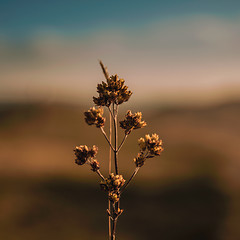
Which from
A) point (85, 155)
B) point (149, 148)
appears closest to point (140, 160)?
point (149, 148)

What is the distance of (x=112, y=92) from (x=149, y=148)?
1.15m

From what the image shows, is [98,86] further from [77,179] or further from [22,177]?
[22,177]

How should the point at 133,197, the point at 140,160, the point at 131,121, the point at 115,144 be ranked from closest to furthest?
the point at 115,144 → the point at 140,160 → the point at 131,121 → the point at 133,197

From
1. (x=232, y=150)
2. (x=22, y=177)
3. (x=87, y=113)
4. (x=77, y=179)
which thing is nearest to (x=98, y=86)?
(x=87, y=113)

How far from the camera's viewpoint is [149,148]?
3938 mm

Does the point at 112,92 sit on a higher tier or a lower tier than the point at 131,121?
higher

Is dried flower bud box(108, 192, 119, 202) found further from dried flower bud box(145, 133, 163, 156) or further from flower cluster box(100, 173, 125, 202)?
dried flower bud box(145, 133, 163, 156)

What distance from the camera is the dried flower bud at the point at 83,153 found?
4020 mm

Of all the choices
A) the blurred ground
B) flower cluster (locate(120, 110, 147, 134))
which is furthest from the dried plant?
the blurred ground

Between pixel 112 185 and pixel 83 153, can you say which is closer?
pixel 112 185

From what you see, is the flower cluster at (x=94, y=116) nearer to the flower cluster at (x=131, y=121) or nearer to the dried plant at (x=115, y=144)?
the dried plant at (x=115, y=144)

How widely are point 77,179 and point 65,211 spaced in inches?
417

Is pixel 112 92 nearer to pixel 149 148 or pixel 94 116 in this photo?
pixel 94 116

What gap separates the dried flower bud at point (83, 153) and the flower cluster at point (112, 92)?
0.83 m
